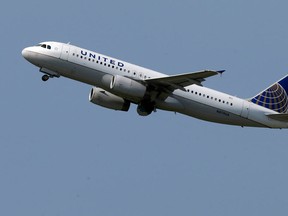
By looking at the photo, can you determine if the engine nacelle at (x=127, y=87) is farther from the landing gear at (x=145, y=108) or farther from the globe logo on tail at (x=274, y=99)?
the globe logo on tail at (x=274, y=99)

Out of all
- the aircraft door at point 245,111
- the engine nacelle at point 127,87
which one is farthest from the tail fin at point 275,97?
the engine nacelle at point 127,87

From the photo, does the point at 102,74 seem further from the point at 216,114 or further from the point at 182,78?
the point at 216,114

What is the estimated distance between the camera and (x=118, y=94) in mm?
58625

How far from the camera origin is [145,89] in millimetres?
58969

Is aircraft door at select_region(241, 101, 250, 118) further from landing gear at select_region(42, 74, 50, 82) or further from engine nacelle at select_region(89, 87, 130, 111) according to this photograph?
landing gear at select_region(42, 74, 50, 82)

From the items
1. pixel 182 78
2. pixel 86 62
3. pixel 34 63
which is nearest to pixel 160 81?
pixel 182 78

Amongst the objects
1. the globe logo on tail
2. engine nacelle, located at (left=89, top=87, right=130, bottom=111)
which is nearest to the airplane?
engine nacelle, located at (left=89, top=87, right=130, bottom=111)

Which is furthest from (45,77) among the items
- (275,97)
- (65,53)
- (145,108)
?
(275,97)

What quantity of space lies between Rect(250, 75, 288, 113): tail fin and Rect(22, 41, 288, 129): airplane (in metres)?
0.10

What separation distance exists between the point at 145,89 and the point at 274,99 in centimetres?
1238

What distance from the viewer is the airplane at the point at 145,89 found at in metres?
58.5

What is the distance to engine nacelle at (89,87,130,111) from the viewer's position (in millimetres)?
62031

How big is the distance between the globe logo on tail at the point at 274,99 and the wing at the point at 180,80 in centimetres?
826

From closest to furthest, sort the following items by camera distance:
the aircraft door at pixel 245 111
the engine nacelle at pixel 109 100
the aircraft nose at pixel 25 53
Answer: the aircraft nose at pixel 25 53
the engine nacelle at pixel 109 100
the aircraft door at pixel 245 111
